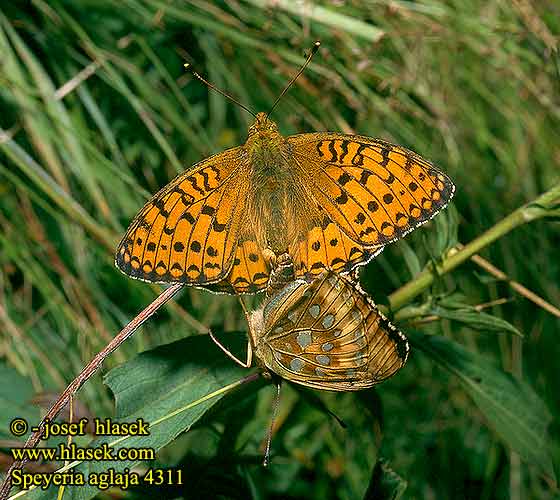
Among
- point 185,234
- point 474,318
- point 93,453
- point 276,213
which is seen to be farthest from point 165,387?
point 474,318

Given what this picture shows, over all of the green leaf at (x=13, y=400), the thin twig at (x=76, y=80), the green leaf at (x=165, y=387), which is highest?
the green leaf at (x=165, y=387)

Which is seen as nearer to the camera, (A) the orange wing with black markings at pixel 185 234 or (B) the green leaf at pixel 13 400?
(A) the orange wing with black markings at pixel 185 234

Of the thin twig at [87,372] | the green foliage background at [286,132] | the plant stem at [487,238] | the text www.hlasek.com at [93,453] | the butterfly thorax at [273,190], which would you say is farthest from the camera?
the green foliage background at [286,132]

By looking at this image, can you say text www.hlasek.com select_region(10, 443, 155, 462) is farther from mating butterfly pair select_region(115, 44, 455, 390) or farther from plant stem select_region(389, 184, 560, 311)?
plant stem select_region(389, 184, 560, 311)

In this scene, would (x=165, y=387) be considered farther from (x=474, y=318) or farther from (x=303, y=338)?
(x=474, y=318)

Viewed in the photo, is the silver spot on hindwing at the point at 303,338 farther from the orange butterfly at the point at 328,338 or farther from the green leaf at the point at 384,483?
the green leaf at the point at 384,483

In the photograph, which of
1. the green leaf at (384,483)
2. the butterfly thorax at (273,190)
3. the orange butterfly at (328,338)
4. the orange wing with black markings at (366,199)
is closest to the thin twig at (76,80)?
the butterfly thorax at (273,190)

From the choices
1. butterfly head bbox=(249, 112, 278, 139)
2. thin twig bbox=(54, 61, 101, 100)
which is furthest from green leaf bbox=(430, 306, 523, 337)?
thin twig bbox=(54, 61, 101, 100)

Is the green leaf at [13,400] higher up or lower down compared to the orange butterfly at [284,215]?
lower down
